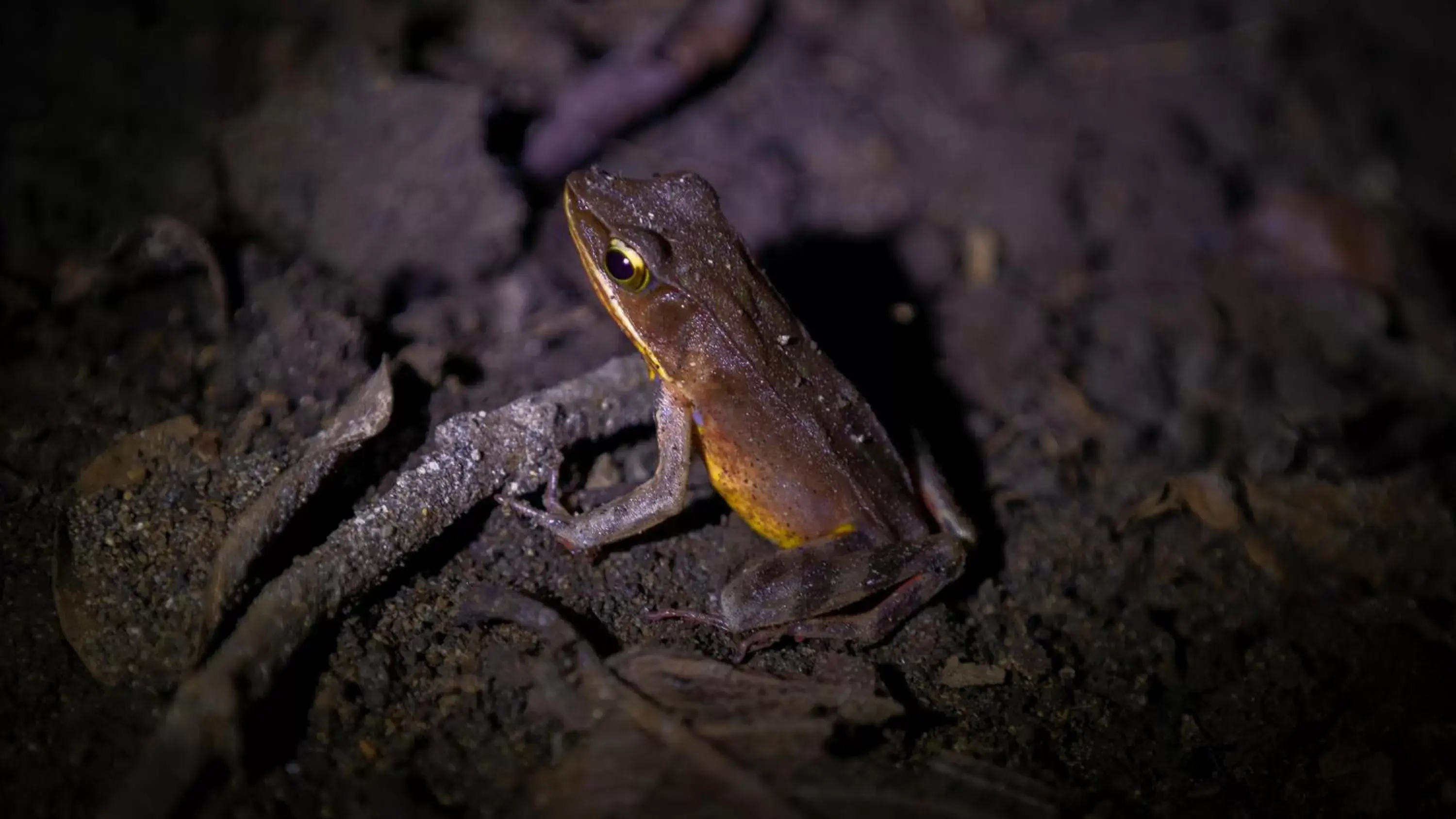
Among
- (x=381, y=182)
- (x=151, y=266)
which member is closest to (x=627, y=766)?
(x=151, y=266)

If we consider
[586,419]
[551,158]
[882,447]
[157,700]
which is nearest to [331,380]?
[586,419]

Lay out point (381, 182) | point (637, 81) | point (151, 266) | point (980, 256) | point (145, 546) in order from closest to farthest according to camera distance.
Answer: point (145, 546) < point (151, 266) < point (381, 182) < point (637, 81) < point (980, 256)

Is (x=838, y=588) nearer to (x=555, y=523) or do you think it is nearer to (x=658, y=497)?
(x=658, y=497)

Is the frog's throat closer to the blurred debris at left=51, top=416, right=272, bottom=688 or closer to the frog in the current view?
the frog

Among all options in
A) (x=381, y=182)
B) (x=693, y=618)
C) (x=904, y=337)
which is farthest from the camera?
(x=904, y=337)

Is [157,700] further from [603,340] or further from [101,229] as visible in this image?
[101,229]

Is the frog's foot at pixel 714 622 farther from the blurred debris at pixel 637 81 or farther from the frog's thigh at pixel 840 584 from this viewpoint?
the blurred debris at pixel 637 81

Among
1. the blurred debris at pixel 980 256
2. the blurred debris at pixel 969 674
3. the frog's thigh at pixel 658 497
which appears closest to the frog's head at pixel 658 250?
the frog's thigh at pixel 658 497
